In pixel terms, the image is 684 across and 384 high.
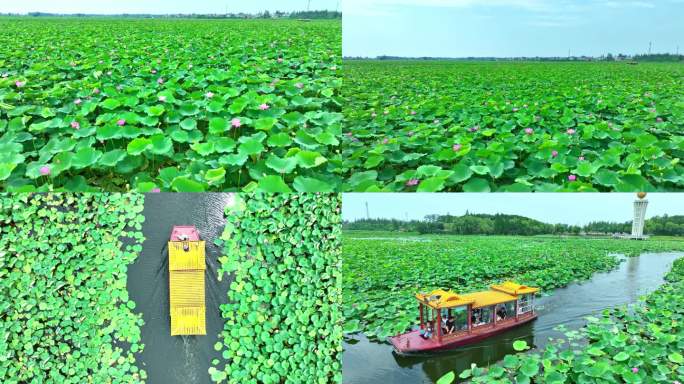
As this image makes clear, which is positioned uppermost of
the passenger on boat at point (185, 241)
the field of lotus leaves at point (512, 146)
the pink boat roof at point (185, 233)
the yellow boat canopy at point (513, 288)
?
the field of lotus leaves at point (512, 146)

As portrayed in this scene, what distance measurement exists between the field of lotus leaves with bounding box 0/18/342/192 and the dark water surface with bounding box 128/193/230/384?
0.34m

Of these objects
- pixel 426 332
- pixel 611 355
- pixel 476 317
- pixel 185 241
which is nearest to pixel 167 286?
pixel 185 241

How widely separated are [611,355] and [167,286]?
8.28ft

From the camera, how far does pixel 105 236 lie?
263cm

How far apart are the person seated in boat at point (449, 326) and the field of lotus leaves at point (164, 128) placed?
1.08m

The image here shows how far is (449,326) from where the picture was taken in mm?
2957

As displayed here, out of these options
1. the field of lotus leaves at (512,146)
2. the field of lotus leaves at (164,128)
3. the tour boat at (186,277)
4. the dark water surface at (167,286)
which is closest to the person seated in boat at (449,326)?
the field of lotus leaves at (512,146)

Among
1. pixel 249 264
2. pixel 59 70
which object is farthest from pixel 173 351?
pixel 59 70

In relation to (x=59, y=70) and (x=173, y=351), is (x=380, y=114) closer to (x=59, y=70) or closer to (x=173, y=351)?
(x=173, y=351)

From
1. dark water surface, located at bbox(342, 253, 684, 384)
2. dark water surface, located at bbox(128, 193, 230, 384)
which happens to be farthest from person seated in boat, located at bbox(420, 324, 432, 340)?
dark water surface, located at bbox(128, 193, 230, 384)

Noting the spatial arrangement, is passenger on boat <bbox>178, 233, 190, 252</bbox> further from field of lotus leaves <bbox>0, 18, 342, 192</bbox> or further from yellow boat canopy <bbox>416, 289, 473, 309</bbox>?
yellow boat canopy <bbox>416, 289, 473, 309</bbox>

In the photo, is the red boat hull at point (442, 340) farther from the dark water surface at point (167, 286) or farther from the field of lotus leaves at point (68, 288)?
the field of lotus leaves at point (68, 288)

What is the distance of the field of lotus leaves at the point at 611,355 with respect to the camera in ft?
9.02

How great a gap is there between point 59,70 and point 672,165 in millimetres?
6627
